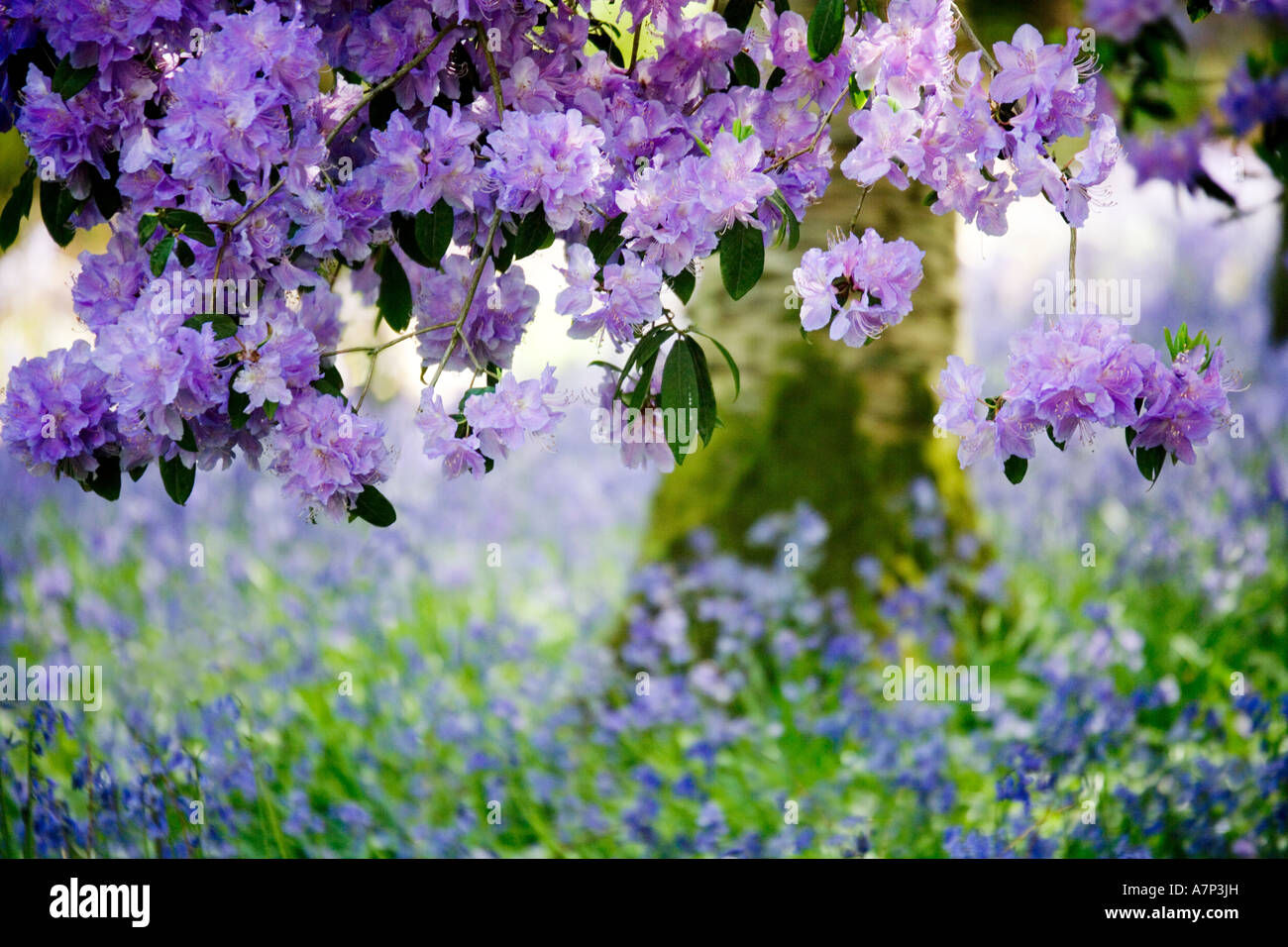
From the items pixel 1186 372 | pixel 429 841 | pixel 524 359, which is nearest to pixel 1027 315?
pixel 524 359

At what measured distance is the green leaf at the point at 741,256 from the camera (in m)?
1.26

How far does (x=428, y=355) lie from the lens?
1435 mm

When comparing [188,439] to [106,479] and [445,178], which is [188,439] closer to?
[106,479]

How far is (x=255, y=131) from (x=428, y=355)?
1.13 ft

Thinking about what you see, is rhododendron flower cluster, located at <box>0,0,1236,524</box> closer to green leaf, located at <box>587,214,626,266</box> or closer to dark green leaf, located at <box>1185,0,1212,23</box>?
green leaf, located at <box>587,214,626,266</box>

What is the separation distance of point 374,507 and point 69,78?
0.62 metres

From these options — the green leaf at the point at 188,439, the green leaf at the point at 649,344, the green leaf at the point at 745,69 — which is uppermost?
the green leaf at the point at 745,69

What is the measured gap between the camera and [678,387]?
1295 mm

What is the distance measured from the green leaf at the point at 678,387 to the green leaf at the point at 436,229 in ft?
1.00

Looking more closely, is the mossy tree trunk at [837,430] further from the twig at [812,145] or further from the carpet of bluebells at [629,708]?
the twig at [812,145]

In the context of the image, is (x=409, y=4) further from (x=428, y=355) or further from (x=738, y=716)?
(x=738, y=716)

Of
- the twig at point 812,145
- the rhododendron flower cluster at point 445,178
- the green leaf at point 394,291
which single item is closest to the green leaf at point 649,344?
the rhododendron flower cluster at point 445,178

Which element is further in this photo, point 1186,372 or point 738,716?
point 738,716

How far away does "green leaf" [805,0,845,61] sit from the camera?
1.25 meters
